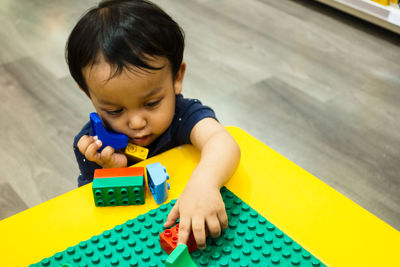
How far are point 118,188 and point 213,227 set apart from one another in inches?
5.9

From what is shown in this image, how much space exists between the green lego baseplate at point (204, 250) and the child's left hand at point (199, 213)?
0.05ft

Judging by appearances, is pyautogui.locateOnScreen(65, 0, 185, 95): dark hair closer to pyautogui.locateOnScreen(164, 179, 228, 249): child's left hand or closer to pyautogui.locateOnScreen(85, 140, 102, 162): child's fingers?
pyautogui.locateOnScreen(85, 140, 102, 162): child's fingers

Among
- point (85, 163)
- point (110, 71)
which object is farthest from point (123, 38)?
point (85, 163)

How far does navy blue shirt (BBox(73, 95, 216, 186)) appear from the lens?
811mm

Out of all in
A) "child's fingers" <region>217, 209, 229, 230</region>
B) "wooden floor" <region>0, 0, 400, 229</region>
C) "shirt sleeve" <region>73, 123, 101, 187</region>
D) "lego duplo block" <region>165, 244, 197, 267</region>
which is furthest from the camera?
"wooden floor" <region>0, 0, 400, 229</region>

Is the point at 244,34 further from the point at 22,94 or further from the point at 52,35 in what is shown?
the point at 22,94

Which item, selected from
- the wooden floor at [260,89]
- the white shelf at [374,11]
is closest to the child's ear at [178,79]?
the wooden floor at [260,89]

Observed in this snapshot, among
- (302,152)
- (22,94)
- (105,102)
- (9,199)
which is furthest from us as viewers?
(22,94)

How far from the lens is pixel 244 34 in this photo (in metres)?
2.33

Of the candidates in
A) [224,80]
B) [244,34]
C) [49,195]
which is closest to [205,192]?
[49,195]

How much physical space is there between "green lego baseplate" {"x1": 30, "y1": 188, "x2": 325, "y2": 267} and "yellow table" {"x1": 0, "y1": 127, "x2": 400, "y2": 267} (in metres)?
0.03

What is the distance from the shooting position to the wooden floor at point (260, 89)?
1.54 meters

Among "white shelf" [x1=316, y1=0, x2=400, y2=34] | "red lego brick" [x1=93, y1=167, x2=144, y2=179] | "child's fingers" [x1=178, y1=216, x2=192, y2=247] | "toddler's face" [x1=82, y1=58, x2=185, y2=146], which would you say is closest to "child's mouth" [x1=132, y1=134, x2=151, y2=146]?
"toddler's face" [x1=82, y1=58, x2=185, y2=146]

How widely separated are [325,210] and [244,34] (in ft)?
5.84
